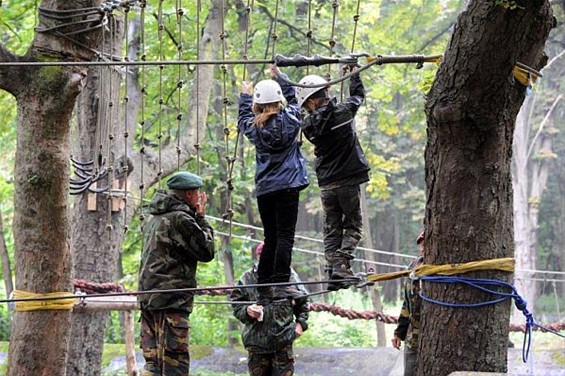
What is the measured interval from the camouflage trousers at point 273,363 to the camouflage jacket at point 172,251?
644 millimetres

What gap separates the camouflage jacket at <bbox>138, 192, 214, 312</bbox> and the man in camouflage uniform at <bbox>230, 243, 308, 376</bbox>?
424 mm

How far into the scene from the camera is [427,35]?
1572 cm

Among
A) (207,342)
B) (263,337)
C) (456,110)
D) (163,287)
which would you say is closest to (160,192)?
(163,287)

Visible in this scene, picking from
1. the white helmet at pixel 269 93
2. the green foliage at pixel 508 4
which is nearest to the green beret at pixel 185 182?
the white helmet at pixel 269 93

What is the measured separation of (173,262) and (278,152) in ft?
2.98

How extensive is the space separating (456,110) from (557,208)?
979 inches

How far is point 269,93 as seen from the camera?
515cm

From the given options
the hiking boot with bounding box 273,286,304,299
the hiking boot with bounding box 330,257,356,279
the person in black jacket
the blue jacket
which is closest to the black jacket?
the person in black jacket

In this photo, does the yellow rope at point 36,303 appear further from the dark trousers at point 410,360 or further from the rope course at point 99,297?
the dark trousers at point 410,360

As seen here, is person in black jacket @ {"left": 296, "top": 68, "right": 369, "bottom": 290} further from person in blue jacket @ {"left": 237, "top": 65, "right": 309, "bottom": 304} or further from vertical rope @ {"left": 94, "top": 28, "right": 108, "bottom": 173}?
vertical rope @ {"left": 94, "top": 28, "right": 108, "bottom": 173}

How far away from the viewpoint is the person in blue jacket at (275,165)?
5160 millimetres

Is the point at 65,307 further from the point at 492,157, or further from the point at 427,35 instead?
the point at 427,35

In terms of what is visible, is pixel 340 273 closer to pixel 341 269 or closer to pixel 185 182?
pixel 341 269

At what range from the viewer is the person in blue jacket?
5160 millimetres
